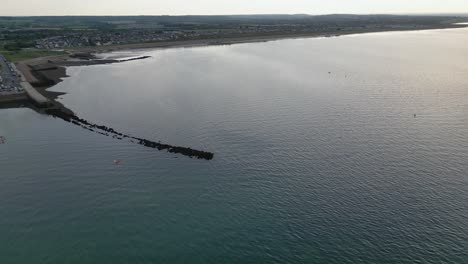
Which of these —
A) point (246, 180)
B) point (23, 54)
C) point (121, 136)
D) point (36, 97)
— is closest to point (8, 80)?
point (36, 97)

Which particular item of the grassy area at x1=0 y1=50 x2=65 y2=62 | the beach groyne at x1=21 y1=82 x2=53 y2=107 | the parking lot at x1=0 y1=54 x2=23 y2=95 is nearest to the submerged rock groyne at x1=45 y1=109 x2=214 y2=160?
the beach groyne at x1=21 y1=82 x2=53 y2=107

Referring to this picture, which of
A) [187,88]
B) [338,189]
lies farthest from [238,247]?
[187,88]

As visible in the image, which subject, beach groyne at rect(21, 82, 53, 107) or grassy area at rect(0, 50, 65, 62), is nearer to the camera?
beach groyne at rect(21, 82, 53, 107)

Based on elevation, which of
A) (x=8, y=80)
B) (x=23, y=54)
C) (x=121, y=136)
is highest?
(x=121, y=136)

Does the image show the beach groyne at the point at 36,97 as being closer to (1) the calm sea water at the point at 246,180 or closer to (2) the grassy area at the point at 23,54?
(1) the calm sea water at the point at 246,180

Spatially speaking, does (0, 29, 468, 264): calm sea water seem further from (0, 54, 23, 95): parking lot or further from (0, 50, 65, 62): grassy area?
(0, 50, 65, 62): grassy area

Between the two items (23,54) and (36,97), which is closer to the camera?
(36,97)

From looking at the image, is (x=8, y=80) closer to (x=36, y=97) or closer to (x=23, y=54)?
(x=36, y=97)
